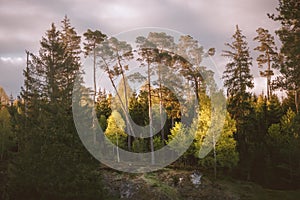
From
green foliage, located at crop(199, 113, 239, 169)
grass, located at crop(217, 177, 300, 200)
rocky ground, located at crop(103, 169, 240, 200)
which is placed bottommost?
grass, located at crop(217, 177, 300, 200)

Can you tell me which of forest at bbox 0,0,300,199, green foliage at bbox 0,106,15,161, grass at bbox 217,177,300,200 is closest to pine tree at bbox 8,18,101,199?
forest at bbox 0,0,300,199

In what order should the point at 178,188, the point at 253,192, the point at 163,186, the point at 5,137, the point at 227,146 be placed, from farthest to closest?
1. the point at 5,137
2. the point at 227,146
3. the point at 253,192
4. the point at 178,188
5. the point at 163,186

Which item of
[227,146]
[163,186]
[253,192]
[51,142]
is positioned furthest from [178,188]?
[51,142]

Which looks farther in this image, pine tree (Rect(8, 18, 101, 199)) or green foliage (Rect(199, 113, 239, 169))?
green foliage (Rect(199, 113, 239, 169))

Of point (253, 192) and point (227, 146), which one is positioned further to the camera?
point (227, 146)

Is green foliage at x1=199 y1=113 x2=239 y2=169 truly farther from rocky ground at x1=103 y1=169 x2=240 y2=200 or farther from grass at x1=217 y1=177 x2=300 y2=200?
rocky ground at x1=103 y1=169 x2=240 y2=200

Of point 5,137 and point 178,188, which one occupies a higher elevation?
point 5,137

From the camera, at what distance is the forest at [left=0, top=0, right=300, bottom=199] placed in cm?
2166

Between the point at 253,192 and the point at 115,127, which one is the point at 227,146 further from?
the point at 115,127

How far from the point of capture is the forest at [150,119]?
2166 centimetres

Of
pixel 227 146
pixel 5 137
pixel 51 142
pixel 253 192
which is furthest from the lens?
pixel 5 137

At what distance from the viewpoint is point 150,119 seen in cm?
3784

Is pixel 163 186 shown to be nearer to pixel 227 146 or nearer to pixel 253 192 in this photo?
pixel 227 146

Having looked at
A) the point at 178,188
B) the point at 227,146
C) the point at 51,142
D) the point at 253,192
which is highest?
the point at 51,142
